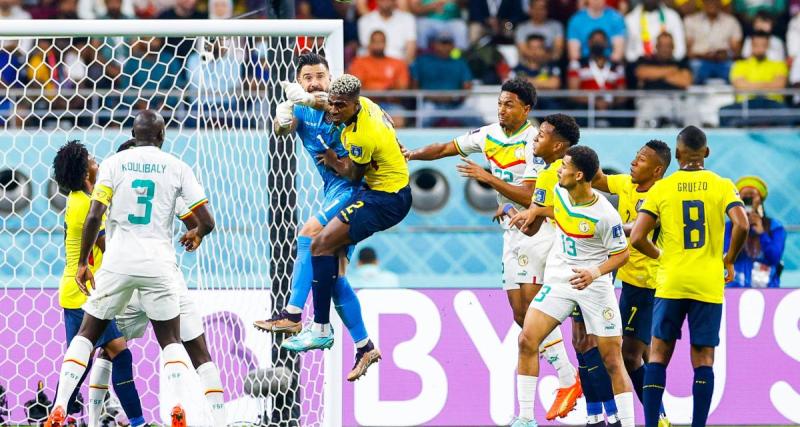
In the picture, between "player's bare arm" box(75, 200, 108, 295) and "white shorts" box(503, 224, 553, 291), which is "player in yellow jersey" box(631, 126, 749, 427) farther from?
"player's bare arm" box(75, 200, 108, 295)

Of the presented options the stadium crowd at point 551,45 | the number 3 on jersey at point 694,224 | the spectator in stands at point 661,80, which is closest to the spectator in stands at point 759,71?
the stadium crowd at point 551,45

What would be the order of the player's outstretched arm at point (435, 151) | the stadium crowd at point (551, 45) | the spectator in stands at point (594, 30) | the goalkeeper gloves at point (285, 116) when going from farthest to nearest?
the spectator in stands at point (594, 30)
the stadium crowd at point (551, 45)
the player's outstretched arm at point (435, 151)
the goalkeeper gloves at point (285, 116)

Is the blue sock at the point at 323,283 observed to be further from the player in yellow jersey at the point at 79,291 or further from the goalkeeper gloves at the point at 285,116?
the player in yellow jersey at the point at 79,291

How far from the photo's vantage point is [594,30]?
15.3m

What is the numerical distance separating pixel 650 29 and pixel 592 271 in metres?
7.62

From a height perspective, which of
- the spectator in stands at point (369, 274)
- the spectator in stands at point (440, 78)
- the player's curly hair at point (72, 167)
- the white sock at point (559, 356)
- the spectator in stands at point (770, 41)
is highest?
the spectator in stands at point (770, 41)

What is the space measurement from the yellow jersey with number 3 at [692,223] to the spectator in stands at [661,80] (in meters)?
5.93

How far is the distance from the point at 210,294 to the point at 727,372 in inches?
167

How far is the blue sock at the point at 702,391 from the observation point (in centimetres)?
912

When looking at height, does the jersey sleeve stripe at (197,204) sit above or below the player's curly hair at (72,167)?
below

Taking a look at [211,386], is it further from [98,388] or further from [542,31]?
[542,31]

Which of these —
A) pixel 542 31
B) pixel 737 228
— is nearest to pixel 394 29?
pixel 542 31

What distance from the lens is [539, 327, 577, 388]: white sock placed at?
9.82 metres

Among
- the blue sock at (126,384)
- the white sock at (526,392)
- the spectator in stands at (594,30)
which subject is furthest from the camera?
the spectator in stands at (594,30)
